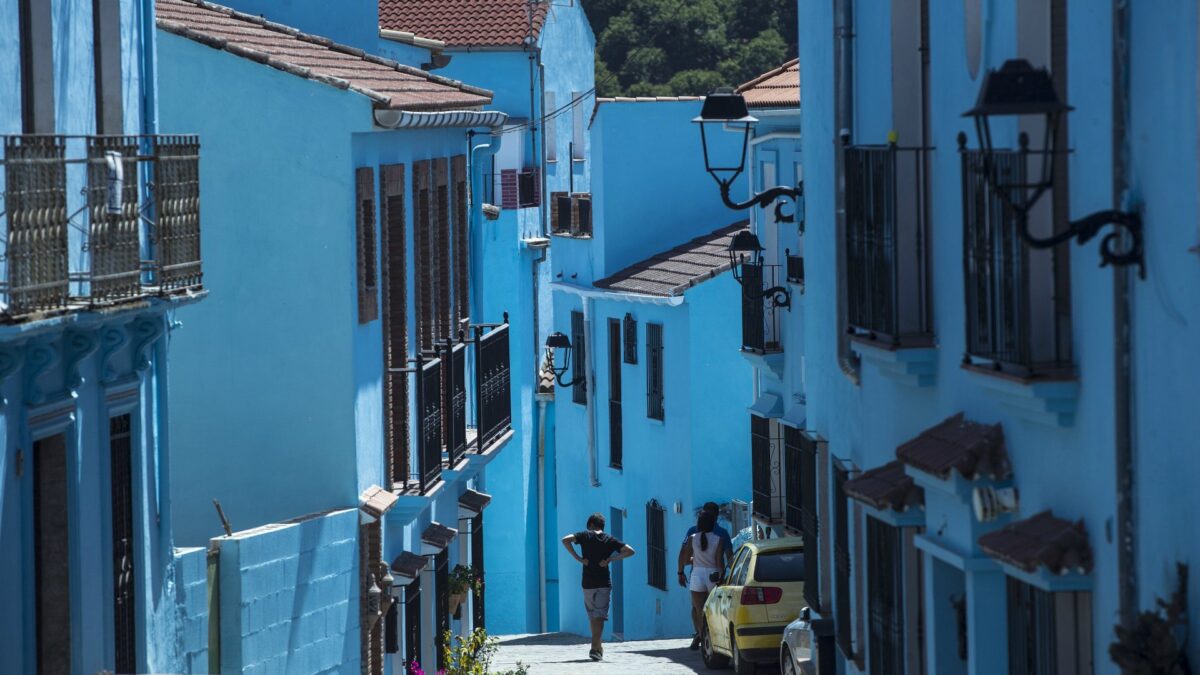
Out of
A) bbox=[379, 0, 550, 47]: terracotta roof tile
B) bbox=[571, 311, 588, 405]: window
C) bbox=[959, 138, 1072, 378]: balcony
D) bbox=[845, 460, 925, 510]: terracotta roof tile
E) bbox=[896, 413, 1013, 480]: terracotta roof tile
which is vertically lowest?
bbox=[571, 311, 588, 405]: window

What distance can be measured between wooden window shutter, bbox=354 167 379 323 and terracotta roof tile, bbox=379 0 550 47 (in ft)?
63.8

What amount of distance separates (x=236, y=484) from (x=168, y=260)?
567 centimetres

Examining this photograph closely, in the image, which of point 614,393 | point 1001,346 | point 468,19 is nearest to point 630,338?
point 614,393

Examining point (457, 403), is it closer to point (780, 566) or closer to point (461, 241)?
point (461, 241)

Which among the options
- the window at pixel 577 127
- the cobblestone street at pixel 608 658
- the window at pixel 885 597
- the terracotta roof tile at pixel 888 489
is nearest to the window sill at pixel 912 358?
the terracotta roof tile at pixel 888 489

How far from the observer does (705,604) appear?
23406 millimetres

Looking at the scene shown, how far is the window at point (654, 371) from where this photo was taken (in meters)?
32.7

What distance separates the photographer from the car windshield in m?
21.7

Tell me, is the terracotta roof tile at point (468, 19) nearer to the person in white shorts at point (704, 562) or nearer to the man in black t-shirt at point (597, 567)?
the man in black t-shirt at point (597, 567)

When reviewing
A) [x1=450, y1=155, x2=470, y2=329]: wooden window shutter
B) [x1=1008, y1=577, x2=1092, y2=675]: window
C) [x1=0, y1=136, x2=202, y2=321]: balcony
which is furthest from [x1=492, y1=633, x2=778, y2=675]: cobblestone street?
[x1=1008, y1=577, x2=1092, y2=675]: window

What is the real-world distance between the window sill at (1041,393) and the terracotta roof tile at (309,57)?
9.80 m

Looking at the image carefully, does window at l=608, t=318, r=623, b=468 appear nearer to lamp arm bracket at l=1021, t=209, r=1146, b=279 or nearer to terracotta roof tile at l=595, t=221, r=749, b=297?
terracotta roof tile at l=595, t=221, r=749, b=297

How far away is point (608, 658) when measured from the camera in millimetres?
25234

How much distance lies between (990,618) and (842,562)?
379cm
